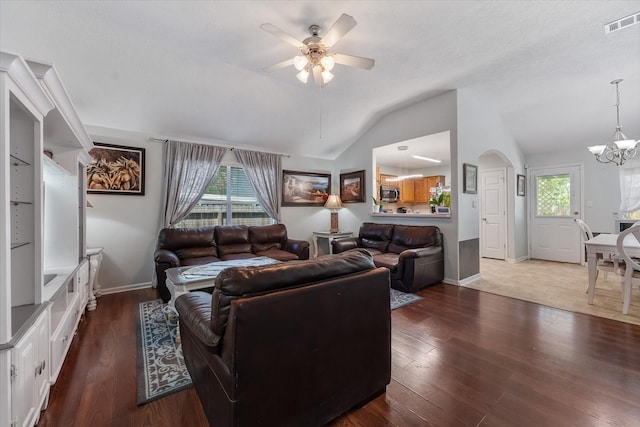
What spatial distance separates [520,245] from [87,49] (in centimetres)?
809

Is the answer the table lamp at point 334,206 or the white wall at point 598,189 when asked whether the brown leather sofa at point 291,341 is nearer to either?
the table lamp at point 334,206

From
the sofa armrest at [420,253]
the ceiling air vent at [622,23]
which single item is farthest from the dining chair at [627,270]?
the ceiling air vent at [622,23]

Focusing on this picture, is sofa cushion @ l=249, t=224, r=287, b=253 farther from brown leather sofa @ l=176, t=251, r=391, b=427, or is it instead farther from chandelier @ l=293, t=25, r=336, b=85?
brown leather sofa @ l=176, t=251, r=391, b=427

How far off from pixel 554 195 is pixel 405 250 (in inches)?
171

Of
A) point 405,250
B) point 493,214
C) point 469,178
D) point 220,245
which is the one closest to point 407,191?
point 493,214

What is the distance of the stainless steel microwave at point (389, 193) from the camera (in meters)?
7.44

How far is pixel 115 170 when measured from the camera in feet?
13.0

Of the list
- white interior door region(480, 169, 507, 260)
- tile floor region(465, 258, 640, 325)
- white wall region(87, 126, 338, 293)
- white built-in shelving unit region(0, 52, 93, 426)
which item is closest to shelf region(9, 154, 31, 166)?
white built-in shelving unit region(0, 52, 93, 426)

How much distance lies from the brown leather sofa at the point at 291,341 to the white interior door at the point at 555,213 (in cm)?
633

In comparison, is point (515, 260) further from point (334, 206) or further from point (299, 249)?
point (299, 249)

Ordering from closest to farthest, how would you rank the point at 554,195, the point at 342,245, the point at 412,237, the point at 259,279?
the point at 259,279 → the point at 412,237 → the point at 342,245 → the point at 554,195

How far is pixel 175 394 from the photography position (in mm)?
1724

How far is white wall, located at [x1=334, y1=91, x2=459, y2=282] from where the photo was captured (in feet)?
13.6

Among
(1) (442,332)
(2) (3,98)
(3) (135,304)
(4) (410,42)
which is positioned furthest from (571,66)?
(3) (135,304)
